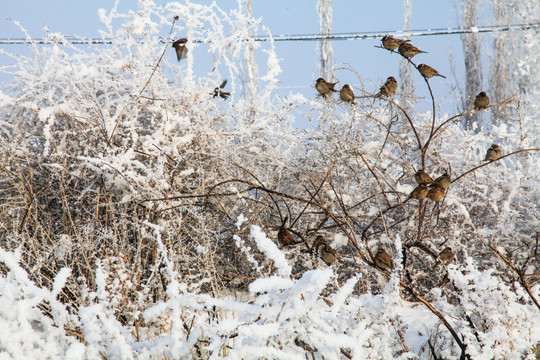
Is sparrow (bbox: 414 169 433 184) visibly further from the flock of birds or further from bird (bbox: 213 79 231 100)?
bird (bbox: 213 79 231 100)

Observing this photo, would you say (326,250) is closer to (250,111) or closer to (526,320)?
(526,320)

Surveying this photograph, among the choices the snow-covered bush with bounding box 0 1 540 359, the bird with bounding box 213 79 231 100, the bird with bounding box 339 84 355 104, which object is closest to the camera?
the bird with bounding box 339 84 355 104

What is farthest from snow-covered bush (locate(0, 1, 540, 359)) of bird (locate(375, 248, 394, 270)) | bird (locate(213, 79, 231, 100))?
bird (locate(375, 248, 394, 270))

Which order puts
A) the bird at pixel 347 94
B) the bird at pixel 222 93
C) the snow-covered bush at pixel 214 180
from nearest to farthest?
the bird at pixel 347 94
the snow-covered bush at pixel 214 180
the bird at pixel 222 93

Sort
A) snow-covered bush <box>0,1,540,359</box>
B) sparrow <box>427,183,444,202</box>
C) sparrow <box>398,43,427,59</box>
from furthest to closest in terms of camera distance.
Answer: snow-covered bush <box>0,1,540,359</box> → sparrow <box>398,43,427,59</box> → sparrow <box>427,183,444,202</box>

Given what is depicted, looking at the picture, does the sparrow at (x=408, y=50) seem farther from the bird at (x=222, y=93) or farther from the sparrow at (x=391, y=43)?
the bird at (x=222, y=93)

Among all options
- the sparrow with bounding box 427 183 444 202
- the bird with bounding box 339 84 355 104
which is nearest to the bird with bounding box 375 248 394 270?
the sparrow with bounding box 427 183 444 202

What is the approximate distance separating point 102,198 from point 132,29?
1.23m

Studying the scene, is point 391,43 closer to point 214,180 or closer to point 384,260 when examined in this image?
point 384,260

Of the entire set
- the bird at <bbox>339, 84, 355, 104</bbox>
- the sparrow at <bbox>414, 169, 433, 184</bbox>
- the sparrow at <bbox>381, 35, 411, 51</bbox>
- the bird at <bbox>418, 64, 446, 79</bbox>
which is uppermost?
the sparrow at <bbox>381, 35, 411, 51</bbox>

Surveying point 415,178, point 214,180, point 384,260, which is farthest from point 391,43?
point 214,180

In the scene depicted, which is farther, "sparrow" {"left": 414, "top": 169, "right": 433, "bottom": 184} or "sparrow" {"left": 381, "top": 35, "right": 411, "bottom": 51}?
"sparrow" {"left": 381, "top": 35, "right": 411, "bottom": 51}

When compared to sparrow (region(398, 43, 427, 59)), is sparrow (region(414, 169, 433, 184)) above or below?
below

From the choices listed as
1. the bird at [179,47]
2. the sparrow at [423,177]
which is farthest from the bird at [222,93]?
the sparrow at [423,177]
